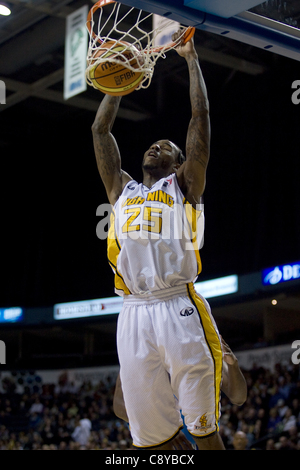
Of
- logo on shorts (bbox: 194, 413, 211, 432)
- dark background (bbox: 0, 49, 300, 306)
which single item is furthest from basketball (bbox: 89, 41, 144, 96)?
dark background (bbox: 0, 49, 300, 306)

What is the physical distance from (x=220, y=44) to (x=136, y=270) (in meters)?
9.09

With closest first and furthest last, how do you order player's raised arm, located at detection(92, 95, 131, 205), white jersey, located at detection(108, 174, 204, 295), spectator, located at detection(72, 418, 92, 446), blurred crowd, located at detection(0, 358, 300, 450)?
1. white jersey, located at detection(108, 174, 204, 295)
2. player's raised arm, located at detection(92, 95, 131, 205)
3. blurred crowd, located at detection(0, 358, 300, 450)
4. spectator, located at detection(72, 418, 92, 446)

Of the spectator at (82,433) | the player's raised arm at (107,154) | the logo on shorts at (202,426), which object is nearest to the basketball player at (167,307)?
the logo on shorts at (202,426)

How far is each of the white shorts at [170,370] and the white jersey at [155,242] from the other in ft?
0.51

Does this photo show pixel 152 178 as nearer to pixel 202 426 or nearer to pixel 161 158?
pixel 161 158

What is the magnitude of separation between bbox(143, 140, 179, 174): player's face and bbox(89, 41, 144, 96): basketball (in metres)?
0.39

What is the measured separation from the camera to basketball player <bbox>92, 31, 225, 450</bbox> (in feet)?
8.70

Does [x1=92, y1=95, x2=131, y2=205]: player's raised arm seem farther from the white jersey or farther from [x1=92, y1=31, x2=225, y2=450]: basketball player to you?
the white jersey

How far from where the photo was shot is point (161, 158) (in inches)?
128

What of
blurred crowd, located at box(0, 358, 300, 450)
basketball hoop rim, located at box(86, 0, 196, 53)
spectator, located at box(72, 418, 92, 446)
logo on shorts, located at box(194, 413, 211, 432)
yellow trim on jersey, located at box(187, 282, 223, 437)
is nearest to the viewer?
logo on shorts, located at box(194, 413, 211, 432)

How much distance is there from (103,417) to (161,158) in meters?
11.9

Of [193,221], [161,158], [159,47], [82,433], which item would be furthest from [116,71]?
[82,433]
